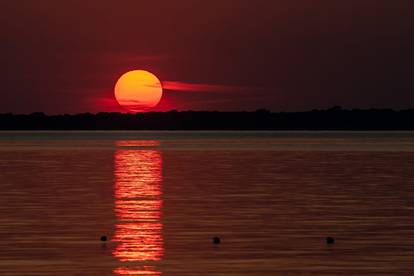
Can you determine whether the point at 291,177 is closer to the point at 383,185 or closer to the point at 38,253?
the point at 383,185

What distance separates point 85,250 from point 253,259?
3992 mm

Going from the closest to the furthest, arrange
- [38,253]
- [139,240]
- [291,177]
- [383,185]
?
[38,253] → [139,240] → [383,185] → [291,177]

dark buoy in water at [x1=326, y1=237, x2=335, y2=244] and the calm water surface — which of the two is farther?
dark buoy in water at [x1=326, y1=237, x2=335, y2=244]

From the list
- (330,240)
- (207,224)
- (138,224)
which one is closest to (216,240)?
(330,240)

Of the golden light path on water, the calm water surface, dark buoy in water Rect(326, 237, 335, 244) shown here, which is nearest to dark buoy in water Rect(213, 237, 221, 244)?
the calm water surface

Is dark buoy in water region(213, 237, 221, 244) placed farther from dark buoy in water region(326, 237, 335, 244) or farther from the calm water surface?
dark buoy in water region(326, 237, 335, 244)

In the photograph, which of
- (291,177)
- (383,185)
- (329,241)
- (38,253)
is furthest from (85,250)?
(291,177)

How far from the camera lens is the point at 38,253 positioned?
2673cm

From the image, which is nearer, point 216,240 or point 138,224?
point 216,240

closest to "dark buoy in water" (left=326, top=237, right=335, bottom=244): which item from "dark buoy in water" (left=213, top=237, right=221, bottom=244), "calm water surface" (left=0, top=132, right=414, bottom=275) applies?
"calm water surface" (left=0, top=132, right=414, bottom=275)

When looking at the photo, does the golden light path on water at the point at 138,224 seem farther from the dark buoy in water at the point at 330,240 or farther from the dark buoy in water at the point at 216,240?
the dark buoy in water at the point at 330,240

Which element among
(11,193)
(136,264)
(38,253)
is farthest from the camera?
(11,193)

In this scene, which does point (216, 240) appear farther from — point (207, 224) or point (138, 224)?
point (138, 224)

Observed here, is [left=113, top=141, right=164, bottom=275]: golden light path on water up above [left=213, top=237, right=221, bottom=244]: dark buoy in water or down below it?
below
